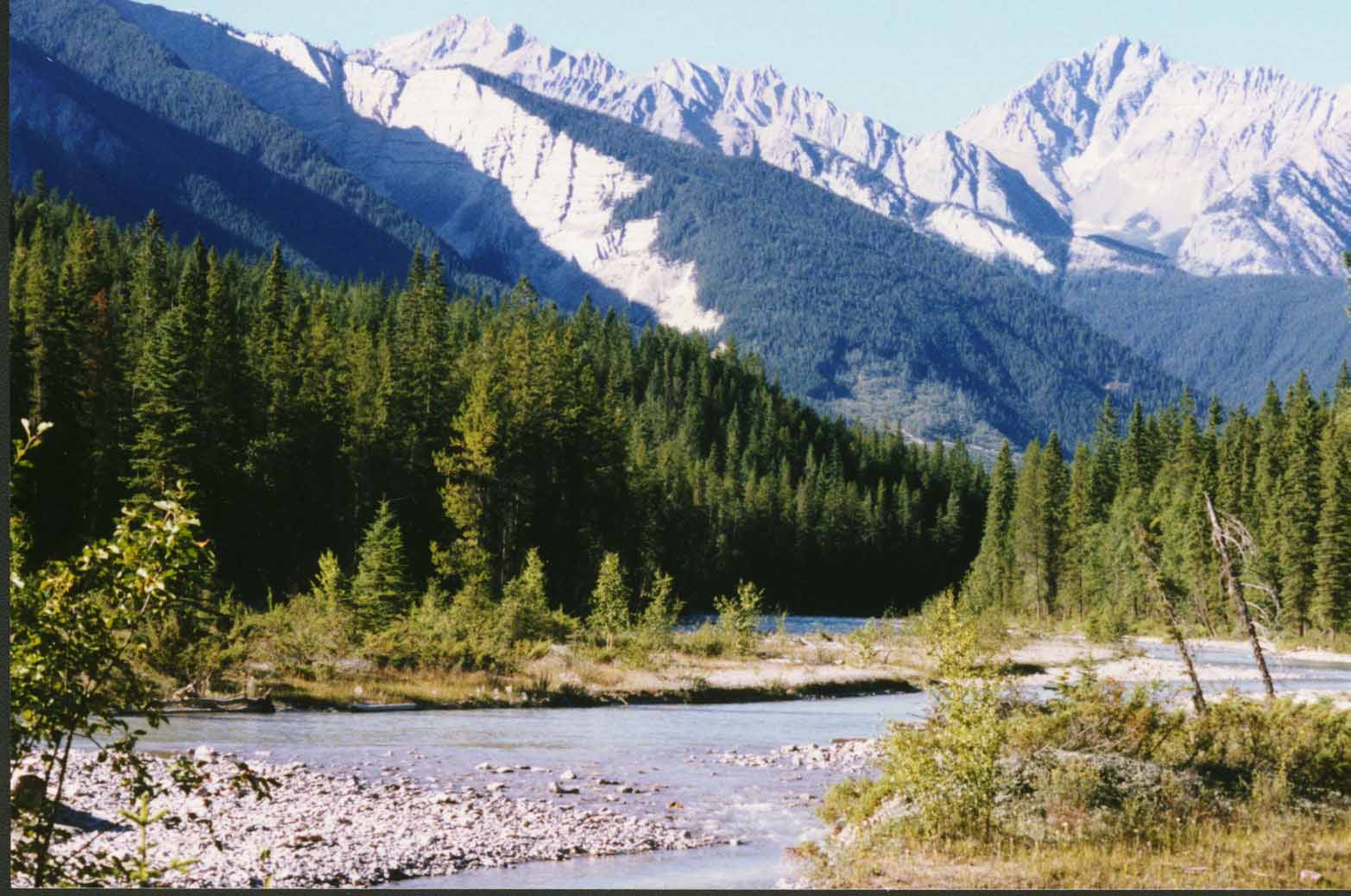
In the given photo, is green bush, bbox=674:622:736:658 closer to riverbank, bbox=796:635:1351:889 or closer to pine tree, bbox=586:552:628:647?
pine tree, bbox=586:552:628:647

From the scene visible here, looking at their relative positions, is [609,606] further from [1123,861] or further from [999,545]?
[999,545]

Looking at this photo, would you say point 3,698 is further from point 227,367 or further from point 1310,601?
point 1310,601

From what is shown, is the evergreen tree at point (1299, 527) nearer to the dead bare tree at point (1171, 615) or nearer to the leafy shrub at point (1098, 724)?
the dead bare tree at point (1171, 615)

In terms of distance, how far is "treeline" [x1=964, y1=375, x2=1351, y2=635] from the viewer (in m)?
93.6

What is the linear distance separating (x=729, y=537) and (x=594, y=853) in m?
108

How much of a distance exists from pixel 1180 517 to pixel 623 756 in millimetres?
89775

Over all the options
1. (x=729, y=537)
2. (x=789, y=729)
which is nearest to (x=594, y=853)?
(x=789, y=729)

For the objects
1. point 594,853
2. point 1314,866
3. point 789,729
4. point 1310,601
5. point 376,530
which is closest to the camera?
point 1314,866

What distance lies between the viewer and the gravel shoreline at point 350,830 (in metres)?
20.2

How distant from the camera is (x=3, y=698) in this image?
31.4 feet

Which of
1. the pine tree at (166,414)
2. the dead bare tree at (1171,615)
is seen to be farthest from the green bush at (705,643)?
the dead bare tree at (1171,615)

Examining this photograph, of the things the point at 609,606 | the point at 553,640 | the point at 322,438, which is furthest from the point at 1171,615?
the point at 322,438

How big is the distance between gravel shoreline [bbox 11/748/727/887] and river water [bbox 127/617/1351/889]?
746mm

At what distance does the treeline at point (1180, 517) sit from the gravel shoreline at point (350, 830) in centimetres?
5720
